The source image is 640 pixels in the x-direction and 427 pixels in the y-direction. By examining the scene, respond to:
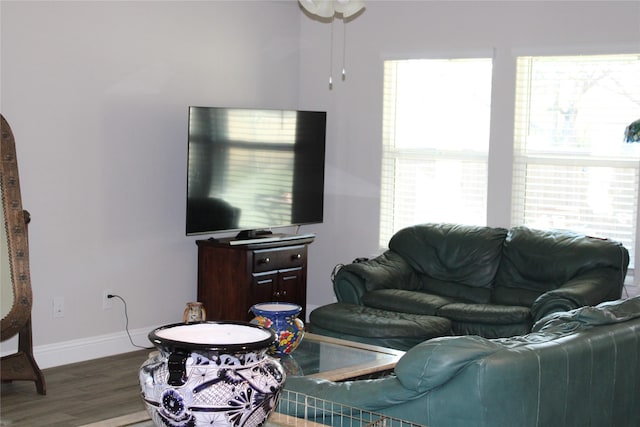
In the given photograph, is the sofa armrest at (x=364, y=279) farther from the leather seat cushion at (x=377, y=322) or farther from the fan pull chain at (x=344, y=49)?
the fan pull chain at (x=344, y=49)

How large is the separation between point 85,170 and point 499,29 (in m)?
3.16

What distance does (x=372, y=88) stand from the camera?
6.90 meters

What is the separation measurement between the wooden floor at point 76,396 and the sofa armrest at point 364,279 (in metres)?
1.46

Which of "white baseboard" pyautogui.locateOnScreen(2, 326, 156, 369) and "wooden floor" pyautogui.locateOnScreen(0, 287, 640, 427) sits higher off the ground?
"white baseboard" pyautogui.locateOnScreen(2, 326, 156, 369)

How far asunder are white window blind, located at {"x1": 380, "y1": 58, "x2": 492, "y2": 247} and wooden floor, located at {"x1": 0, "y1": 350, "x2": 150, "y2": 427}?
2.58 meters

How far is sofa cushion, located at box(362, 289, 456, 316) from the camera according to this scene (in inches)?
217

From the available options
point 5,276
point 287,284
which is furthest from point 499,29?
point 5,276

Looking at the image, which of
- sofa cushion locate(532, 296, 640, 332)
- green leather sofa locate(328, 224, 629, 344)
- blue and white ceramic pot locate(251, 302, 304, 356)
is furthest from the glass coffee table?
green leather sofa locate(328, 224, 629, 344)

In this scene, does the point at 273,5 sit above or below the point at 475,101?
above

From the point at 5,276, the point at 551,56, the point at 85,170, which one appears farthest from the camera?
the point at 551,56

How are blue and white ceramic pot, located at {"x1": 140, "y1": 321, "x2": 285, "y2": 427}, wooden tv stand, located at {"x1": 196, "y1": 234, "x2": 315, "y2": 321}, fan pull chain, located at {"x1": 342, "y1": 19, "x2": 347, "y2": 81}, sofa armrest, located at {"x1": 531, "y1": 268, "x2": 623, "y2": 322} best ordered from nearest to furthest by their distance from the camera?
blue and white ceramic pot, located at {"x1": 140, "y1": 321, "x2": 285, "y2": 427} → sofa armrest, located at {"x1": 531, "y1": 268, "x2": 623, "y2": 322} → wooden tv stand, located at {"x1": 196, "y1": 234, "x2": 315, "y2": 321} → fan pull chain, located at {"x1": 342, "y1": 19, "x2": 347, "y2": 81}

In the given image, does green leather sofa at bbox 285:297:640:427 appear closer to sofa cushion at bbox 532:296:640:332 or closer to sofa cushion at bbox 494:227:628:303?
sofa cushion at bbox 532:296:640:332

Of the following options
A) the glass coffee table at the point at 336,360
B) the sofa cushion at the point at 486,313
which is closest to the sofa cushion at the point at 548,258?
the sofa cushion at the point at 486,313

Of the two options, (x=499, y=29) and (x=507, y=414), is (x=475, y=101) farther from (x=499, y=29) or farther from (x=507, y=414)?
(x=507, y=414)
